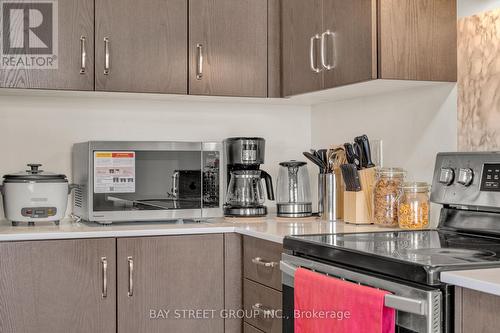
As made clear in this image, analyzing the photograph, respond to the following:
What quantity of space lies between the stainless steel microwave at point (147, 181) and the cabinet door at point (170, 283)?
0.27 m

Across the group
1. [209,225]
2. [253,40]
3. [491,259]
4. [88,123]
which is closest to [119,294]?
[209,225]

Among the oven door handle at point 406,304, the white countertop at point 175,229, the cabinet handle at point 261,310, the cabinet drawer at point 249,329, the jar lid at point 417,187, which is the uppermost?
the jar lid at point 417,187

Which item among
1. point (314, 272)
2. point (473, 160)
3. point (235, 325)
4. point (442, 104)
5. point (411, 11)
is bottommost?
point (235, 325)

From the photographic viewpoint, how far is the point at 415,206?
8.09 ft

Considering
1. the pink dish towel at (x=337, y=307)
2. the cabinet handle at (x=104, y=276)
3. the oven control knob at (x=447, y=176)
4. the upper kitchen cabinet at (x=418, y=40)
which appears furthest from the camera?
the cabinet handle at (x=104, y=276)

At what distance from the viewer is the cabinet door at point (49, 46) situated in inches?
111

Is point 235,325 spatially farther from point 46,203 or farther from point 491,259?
point 491,259

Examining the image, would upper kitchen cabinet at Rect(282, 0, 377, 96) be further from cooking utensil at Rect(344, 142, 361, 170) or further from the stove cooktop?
the stove cooktop

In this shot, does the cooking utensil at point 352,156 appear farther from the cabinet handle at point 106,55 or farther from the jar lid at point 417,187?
the cabinet handle at point 106,55

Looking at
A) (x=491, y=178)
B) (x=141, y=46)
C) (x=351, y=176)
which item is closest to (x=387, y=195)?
(x=351, y=176)

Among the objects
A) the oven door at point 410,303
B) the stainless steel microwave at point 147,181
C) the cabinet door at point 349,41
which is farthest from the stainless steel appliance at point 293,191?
the oven door at point 410,303

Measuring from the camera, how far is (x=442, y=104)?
8.50 feet

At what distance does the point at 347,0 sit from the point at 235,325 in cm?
134

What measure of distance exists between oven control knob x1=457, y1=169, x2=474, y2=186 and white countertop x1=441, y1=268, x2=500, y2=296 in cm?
64
